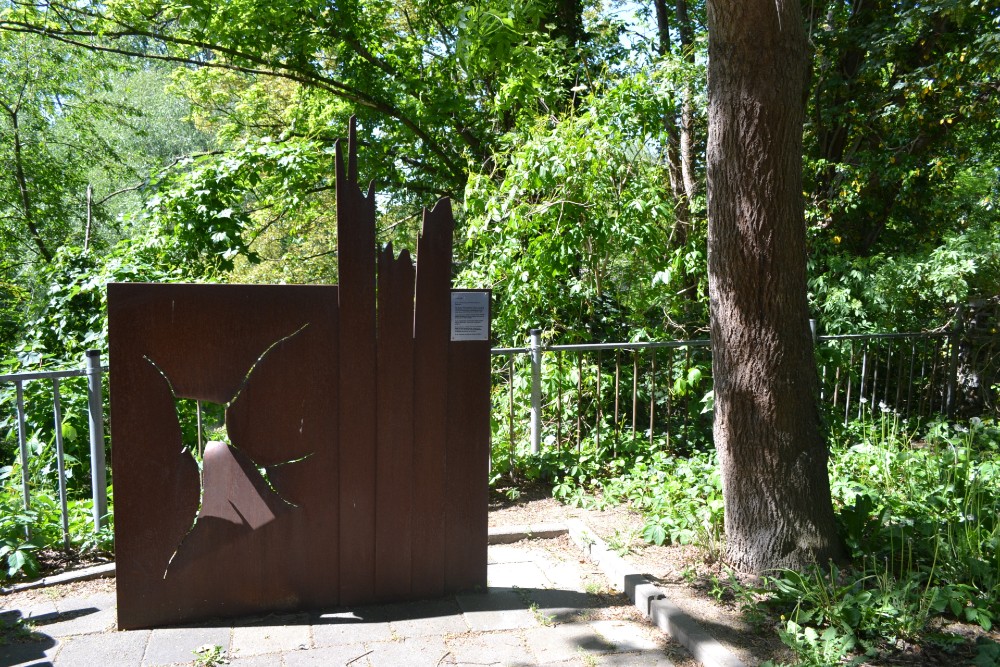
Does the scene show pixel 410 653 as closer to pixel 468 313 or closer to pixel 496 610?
pixel 496 610

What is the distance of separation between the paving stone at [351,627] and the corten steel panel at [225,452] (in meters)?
0.13

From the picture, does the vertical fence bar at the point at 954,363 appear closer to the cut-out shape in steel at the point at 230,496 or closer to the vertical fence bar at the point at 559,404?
the vertical fence bar at the point at 559,404

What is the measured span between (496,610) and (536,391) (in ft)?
8.24

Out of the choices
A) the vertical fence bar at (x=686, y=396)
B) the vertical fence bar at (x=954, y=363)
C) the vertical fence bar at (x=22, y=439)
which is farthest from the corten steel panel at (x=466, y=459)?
the vertical fence bar at (x=954, y=363)

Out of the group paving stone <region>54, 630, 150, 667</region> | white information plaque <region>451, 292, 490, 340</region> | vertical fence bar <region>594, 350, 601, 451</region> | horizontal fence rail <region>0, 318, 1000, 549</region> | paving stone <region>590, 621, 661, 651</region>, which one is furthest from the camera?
horizontal fence rail <region>0, 318, 1000, 549</region>

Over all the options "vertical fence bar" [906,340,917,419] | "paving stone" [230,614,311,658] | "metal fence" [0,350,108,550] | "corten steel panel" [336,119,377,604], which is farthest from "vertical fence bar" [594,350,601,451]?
"metal fence" [0,350,108,550]

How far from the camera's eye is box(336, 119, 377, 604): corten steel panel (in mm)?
3598

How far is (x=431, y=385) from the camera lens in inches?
149

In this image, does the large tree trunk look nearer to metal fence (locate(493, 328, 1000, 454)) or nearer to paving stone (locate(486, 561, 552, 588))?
paving stone (locate(486, 561, 552, 588))

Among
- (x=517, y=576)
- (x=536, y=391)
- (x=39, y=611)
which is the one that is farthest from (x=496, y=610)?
(x=536, y=391)

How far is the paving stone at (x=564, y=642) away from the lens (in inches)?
131

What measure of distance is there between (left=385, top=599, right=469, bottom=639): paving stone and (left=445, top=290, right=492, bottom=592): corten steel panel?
0.16 meters

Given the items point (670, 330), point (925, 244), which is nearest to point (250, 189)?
point (670, 330)

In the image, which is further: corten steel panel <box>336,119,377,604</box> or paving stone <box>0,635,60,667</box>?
corten steel panel <box>336,119,377,604</box>
